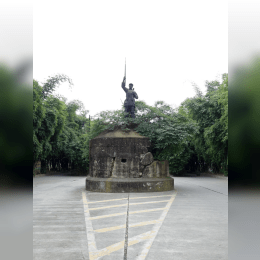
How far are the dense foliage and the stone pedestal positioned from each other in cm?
55

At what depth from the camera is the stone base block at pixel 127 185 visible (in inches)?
396

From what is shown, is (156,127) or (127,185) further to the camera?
(156,127)

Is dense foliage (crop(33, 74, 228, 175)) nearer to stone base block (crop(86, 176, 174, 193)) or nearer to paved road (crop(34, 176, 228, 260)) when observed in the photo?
stone base block (crop(86, 176, 174, 193))

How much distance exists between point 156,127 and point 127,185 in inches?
117

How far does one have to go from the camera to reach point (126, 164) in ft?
35.0

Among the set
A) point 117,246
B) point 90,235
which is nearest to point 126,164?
point 90,235

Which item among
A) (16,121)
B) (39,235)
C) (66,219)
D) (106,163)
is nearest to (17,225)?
(16,121)

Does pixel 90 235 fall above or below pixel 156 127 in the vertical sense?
below

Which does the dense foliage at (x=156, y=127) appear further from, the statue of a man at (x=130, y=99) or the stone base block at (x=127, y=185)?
the stone base block at (x=127, y=185)

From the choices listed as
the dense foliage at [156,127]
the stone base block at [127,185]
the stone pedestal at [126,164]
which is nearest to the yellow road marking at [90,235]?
the stone base block at [127,185]

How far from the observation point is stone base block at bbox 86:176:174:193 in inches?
396

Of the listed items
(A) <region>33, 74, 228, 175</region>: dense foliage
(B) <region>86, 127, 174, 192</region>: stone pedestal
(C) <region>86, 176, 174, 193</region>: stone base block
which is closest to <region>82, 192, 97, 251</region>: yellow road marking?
(C) <region>86, 176, 174, 193</region>: stone base block

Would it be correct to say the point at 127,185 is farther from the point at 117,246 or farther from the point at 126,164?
the point at 117,246

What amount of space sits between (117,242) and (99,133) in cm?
861
